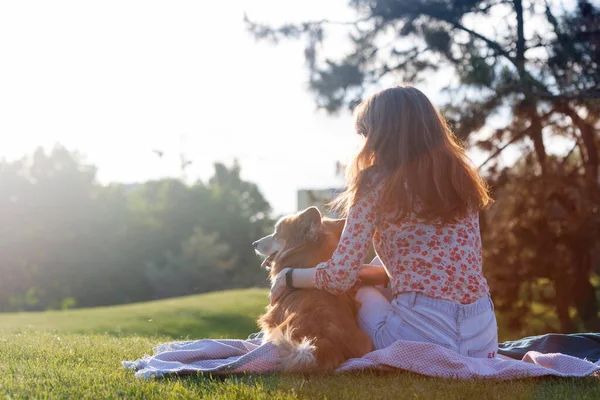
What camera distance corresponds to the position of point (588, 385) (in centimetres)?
319

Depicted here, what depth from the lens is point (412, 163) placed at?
333 centimetres

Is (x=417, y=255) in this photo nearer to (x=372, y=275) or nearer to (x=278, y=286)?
(x=372, y=275)

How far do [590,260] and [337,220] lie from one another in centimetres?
908

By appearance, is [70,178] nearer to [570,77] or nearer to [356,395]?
[570,77]

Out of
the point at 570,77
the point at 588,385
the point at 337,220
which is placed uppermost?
the point at 570,77

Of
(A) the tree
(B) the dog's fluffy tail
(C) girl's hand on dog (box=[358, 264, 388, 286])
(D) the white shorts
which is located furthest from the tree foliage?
(D) the white shorts

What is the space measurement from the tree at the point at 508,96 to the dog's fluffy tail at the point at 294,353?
8149 mm

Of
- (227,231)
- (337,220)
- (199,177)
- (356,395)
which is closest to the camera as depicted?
(356,395)

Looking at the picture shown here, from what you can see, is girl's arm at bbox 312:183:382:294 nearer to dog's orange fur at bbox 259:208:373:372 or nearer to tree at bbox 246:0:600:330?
dog's orange fur at bbox 259:208:373:372

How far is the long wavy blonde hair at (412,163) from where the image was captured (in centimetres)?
328

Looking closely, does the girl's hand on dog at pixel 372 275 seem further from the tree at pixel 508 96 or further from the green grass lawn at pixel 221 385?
the tree at pixel 508 96

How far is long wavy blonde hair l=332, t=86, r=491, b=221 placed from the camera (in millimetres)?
3279

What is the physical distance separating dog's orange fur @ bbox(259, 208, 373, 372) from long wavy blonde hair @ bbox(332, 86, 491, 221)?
0.48m

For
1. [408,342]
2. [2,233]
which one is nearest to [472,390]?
[408,342]
